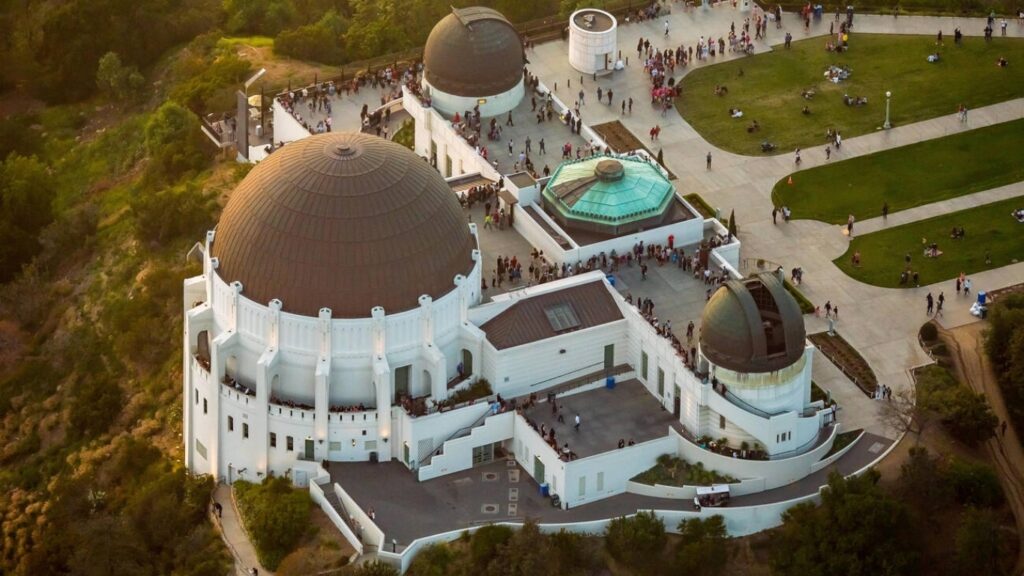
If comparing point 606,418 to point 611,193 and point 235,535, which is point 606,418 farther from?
point 235,535

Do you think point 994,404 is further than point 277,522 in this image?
Yes

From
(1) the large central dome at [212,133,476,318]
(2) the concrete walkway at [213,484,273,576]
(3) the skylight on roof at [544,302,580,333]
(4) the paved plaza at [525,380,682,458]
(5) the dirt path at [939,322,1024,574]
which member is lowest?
(2) the concrete walkway at [213,484,273,576]

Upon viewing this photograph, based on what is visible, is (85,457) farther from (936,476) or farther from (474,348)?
(936,476)

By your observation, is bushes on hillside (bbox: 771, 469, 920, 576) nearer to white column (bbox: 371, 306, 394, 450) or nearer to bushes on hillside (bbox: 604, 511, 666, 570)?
bushes on hillside (bbox: 604, 511, 666, 570)

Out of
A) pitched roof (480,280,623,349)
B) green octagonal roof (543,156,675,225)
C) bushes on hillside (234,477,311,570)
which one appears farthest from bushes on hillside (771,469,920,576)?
bushes on hillside (234,477,311,570)

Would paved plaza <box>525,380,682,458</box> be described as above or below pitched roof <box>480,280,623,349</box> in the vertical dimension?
below

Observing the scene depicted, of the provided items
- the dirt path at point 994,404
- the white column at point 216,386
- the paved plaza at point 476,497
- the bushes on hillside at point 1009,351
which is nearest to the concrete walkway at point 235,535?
the white column at point 216,386

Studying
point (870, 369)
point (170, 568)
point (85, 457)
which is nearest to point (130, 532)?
point (170, 568)

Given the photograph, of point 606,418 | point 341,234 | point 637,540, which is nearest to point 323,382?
point 341,234
